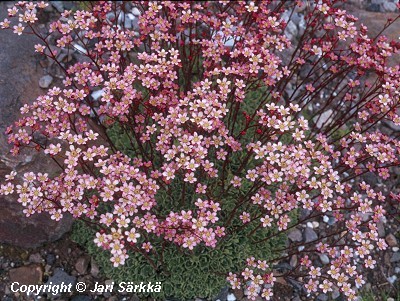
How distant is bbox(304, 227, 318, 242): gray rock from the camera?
5.71 m

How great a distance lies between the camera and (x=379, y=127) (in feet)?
21.8

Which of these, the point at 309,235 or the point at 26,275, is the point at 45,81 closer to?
the point at 26,275

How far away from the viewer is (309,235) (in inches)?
226

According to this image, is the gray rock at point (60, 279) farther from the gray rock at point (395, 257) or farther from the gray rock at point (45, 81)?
the gray rock at point (395, 257)

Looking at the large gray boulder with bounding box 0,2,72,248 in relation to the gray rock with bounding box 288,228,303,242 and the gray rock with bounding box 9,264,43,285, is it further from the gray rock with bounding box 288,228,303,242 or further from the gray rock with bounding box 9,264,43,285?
the gray rock with bounding box 288,228,303,242

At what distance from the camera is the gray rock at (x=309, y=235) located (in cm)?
571

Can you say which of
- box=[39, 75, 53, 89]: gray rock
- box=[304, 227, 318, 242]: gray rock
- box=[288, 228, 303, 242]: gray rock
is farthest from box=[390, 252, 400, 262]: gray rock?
box=[39, 75, 53, 89]: gray rock

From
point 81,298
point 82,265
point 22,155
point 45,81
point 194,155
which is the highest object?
point 194,155

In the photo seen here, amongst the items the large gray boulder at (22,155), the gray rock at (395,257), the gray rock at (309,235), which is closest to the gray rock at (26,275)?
the large gray boulder at (22,155)

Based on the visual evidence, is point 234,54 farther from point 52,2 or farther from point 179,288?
point 52,2

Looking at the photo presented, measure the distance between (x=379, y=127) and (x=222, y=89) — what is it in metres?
3.30

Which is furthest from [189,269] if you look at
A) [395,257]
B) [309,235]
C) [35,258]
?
[395,257]

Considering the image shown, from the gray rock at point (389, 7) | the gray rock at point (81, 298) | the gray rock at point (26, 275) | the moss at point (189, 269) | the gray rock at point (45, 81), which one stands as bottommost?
the gray rock at point (81, 298)

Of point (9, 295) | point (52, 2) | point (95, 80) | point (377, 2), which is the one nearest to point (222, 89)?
point (95, 80)
